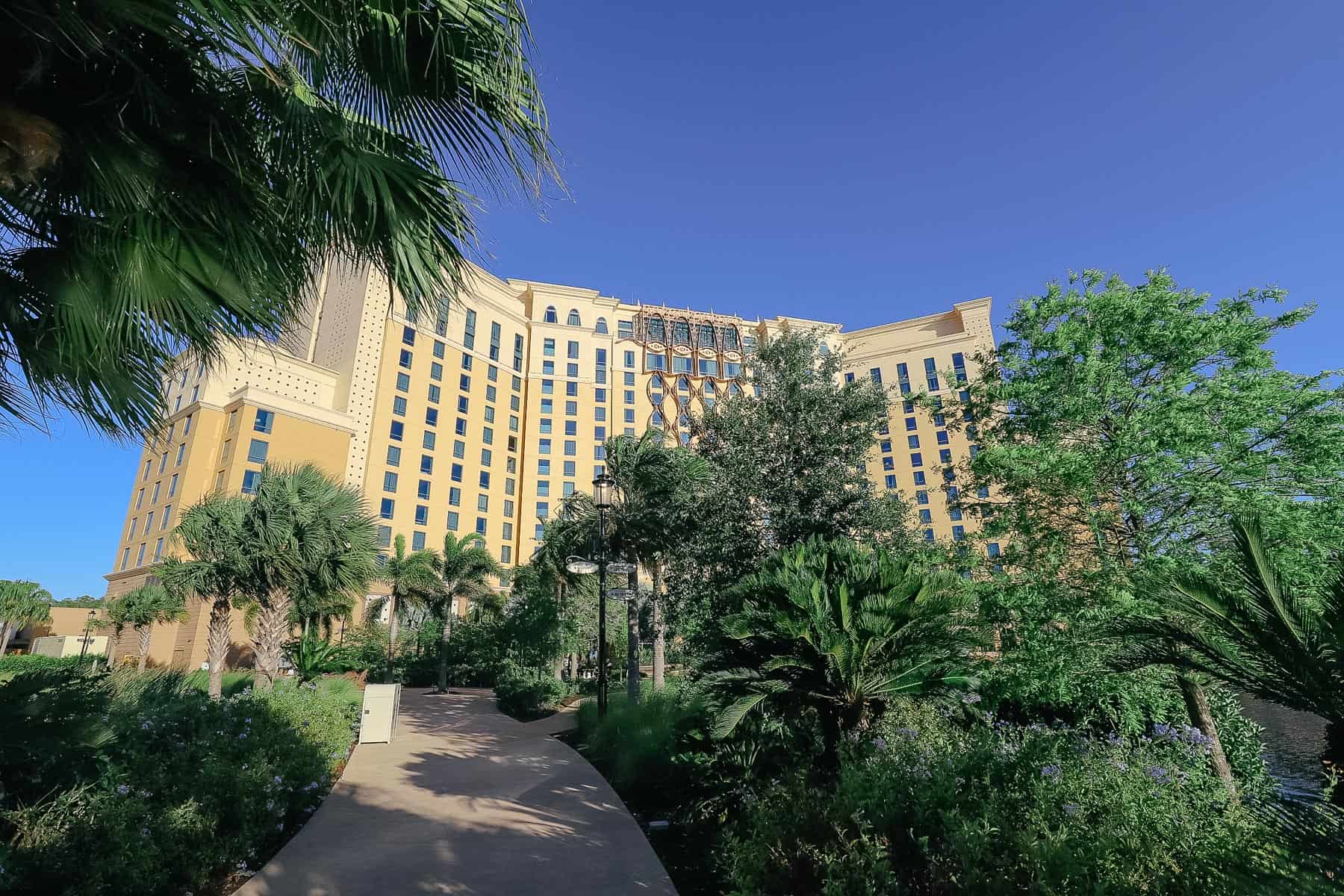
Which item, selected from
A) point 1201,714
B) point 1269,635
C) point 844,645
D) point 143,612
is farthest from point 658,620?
point 143,612

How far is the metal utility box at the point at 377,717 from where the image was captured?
1366 cm

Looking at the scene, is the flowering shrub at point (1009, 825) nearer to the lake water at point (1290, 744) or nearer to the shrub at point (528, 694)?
the lake water at point (1290, 744)

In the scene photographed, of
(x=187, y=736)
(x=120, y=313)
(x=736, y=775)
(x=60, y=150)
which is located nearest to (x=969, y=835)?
(x=736, y=775)

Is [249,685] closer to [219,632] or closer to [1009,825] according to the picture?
[219,632]

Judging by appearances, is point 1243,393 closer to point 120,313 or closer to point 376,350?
point 120,313

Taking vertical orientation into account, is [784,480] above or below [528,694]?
above

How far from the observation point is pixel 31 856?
4.18 m

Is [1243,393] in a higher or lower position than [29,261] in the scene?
higher

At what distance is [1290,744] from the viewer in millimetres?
18875

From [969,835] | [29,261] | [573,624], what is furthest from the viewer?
[573,624]

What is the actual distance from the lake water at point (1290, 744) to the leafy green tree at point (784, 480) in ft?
23.4

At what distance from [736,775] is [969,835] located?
3721mm

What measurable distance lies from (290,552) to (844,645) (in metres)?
13.6

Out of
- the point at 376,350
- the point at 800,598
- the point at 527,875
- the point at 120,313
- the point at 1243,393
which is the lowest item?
the point at 527,875
